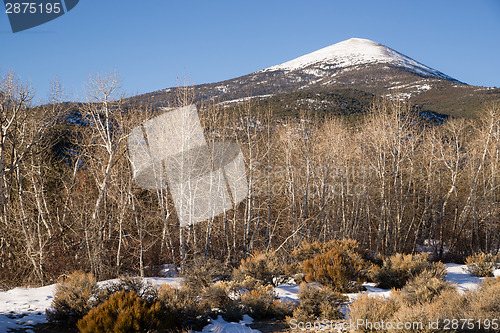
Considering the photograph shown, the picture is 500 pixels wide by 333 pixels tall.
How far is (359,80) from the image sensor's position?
79.5 m

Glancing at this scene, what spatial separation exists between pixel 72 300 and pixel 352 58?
399 ft

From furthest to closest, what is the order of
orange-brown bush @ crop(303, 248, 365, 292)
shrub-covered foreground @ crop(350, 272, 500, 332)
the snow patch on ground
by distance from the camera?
1. orange-brown bush @ crop(303, 248, 365, 292)
2. the snow patch on ground
3. shrub-covered foreground @ crop(350, 272, 500, 332)

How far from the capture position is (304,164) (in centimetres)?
1680

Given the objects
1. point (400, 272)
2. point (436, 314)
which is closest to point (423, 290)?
point (400, 272)

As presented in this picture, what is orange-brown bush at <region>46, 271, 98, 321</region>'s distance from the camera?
532cm

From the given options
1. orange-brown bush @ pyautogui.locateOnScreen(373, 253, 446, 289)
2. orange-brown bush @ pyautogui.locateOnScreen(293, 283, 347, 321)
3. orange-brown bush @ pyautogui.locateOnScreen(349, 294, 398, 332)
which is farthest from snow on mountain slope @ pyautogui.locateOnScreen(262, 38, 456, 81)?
orange-brown bush @ pyautogui.locateOnScreen(349, 294, 398, 332)

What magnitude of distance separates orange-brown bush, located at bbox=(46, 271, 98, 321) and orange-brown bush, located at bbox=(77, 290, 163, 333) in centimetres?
74

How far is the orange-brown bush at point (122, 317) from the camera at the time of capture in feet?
15.1

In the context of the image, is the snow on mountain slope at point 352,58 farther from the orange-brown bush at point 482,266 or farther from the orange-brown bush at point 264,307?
the orange-brown bush at point 264,307

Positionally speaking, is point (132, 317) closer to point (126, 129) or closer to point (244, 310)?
point (244, 310)

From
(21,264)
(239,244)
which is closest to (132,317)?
(21,264)

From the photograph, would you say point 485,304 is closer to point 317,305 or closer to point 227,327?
point 317,305

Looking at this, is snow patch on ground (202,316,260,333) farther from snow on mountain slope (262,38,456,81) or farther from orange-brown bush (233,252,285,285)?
snow on mountain slope (262,38,456,81)

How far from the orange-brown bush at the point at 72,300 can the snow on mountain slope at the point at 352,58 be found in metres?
105
